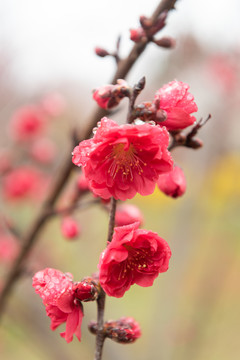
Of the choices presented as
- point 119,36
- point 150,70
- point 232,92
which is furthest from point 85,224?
point 119,36

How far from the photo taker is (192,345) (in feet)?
10.2

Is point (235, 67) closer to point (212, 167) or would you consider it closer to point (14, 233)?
point (212, 167)

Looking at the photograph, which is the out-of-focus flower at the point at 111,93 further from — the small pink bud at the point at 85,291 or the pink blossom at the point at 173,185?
the small pink bud at the point at 85,291

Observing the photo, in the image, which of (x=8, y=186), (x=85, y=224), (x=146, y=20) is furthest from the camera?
(x=85, y=224)

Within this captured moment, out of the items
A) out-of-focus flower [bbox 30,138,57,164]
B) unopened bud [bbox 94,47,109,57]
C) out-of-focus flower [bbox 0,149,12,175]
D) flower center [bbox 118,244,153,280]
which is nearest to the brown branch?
unopened bud [bbox 94,47,109,57]

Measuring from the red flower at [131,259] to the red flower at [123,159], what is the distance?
0.09m

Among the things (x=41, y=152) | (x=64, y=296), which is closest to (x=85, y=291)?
(x=64, y=296)

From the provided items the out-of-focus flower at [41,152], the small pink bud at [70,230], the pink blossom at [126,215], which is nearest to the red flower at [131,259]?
the pink blossom at [126,215]

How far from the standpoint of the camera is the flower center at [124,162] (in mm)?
788

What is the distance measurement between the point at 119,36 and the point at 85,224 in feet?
12.1

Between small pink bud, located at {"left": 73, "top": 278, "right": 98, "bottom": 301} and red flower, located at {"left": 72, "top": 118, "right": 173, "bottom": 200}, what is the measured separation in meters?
0.17

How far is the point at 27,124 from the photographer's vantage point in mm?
2398

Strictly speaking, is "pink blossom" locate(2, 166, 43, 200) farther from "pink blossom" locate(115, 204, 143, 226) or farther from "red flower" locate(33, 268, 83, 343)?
"red flower" locate(33, 268, 83, 343)

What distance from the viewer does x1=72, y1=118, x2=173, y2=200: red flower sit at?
69 cm
